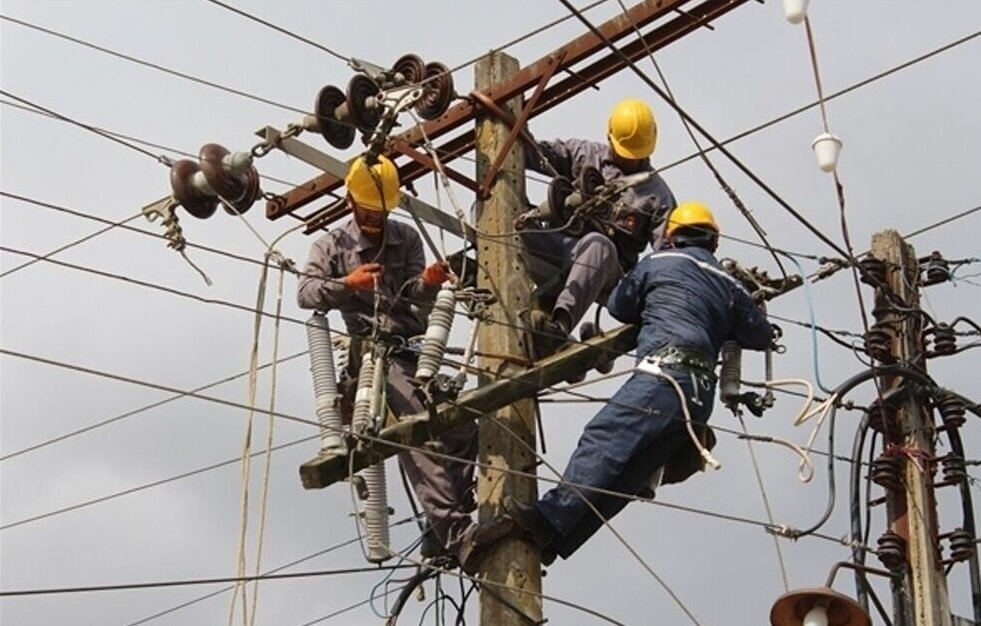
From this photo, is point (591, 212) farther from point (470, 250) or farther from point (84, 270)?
point (84, 270)

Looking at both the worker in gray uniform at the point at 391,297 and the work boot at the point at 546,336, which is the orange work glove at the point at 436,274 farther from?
the work boot at the point at 546,336

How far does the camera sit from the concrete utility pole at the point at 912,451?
1095 centimetres

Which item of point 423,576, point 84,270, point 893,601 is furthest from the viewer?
point 893,601

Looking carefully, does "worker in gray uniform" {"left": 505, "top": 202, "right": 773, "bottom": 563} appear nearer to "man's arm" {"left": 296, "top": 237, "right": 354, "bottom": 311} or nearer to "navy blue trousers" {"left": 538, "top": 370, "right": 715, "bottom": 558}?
"navy blue trousers" {"left": 538, "top": 370, "right": 715, "bottom": 558}

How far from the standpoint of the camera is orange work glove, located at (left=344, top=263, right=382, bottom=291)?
10.0 m

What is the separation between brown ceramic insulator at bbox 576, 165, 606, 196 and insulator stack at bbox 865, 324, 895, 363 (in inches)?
76.3

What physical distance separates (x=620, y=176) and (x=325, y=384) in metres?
1.97

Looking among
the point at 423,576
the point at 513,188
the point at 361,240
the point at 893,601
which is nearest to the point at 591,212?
the point at 513,188

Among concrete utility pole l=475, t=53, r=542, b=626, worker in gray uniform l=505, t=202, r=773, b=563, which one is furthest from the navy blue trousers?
concrete utility pole l=475, t=53, r=542, b=626

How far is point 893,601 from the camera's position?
11.0 m

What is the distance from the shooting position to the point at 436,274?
396 inches

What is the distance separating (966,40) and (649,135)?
165cm

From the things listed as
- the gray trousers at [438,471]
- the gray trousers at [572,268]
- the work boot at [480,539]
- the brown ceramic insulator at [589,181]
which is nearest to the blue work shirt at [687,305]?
the gray trousers at [572,268]

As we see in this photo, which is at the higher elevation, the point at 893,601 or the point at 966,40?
the point at 966,40
